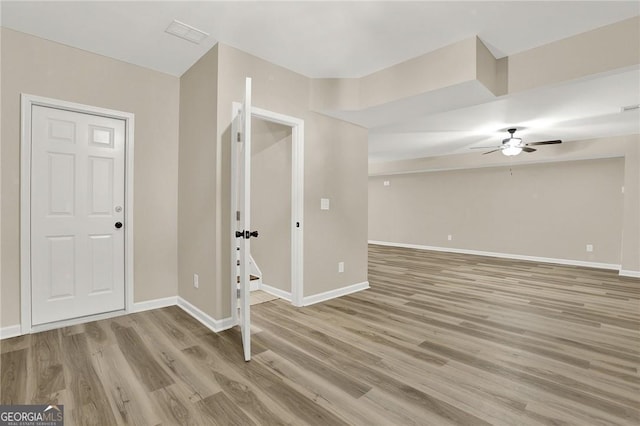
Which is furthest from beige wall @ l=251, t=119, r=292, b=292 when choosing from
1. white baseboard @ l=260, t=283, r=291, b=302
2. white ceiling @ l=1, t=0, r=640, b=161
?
white ceiling @ l=1, t=0, r=640, b=161

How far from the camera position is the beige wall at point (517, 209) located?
6.01 metres

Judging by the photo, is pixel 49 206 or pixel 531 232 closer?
pixel 49 206

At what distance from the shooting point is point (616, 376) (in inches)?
82.2

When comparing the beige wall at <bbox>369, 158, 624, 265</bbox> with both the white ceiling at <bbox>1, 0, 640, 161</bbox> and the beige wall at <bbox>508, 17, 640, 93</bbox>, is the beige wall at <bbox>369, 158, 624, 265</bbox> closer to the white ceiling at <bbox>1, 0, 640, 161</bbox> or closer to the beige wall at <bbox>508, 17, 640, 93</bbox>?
the white ceiling at <bbox>1, 0, 640, 161</bbox>

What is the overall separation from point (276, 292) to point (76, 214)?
2.26 m

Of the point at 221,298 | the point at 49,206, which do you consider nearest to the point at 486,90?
the point at 221,298

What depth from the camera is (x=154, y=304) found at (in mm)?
3340

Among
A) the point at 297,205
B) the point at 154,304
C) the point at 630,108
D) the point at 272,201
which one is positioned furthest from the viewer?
the point at 272,201

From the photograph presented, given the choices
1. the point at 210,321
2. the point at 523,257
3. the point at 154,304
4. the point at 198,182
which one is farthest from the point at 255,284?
the point at 523,257

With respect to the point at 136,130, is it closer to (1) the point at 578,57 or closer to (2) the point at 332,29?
(2) the point at 332,29

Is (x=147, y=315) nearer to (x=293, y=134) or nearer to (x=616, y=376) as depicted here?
(x=293, y=134)

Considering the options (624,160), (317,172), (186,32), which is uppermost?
(186,32)

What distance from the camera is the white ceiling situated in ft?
7.54

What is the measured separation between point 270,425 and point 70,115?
10.4ft
